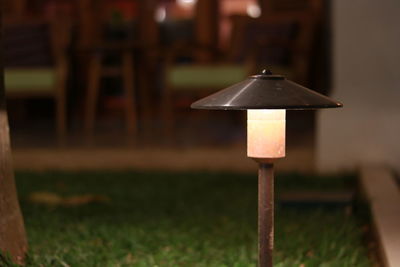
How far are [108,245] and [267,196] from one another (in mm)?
980

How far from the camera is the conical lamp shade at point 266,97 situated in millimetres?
1833

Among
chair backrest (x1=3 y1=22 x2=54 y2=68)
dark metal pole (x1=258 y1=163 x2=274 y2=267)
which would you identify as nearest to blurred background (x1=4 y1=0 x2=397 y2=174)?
chair backrest (x1=3 y1=22 x2=54 y2=68)

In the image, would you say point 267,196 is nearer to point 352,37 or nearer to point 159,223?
point 159,223

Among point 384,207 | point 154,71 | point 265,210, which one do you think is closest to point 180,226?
point 384,207

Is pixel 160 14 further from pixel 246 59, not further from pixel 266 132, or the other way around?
pixel 266 132

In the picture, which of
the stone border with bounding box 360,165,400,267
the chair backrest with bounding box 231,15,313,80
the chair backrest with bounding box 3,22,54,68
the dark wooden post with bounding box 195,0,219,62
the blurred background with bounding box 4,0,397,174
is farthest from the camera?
the dark wooden post with bounding box 195,0,219,62

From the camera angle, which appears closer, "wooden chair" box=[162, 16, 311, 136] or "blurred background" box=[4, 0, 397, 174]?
"blurred background" box=[4, 0, 397, 174]

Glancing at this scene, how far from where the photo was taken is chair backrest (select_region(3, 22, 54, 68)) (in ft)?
20.9

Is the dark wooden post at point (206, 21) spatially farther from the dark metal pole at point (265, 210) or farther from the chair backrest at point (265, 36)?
the dark metal pole at point (265, 210)

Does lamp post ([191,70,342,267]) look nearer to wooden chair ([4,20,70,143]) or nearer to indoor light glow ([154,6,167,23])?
wooden chair ([4,20,70,143])

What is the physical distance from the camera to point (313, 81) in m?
7.64

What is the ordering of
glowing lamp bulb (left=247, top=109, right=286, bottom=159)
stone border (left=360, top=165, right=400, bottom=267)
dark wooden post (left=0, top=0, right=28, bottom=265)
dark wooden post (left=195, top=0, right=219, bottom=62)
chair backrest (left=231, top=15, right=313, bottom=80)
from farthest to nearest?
dark wooden post (left=195, top=0, right=219, bottom=62), chair backrest (left=231, top=15, right=313, bottom=80), stone border (left=360, top=165, right=400, bottom=267), dark wooden post (left=0, top=0, right=28, bottom=265), glowing lamp bulb (left=247, top=109, right=286, bottom=159)

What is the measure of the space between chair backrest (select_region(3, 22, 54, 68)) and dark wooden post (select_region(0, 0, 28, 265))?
4071 mm

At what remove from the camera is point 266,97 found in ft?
6.10
